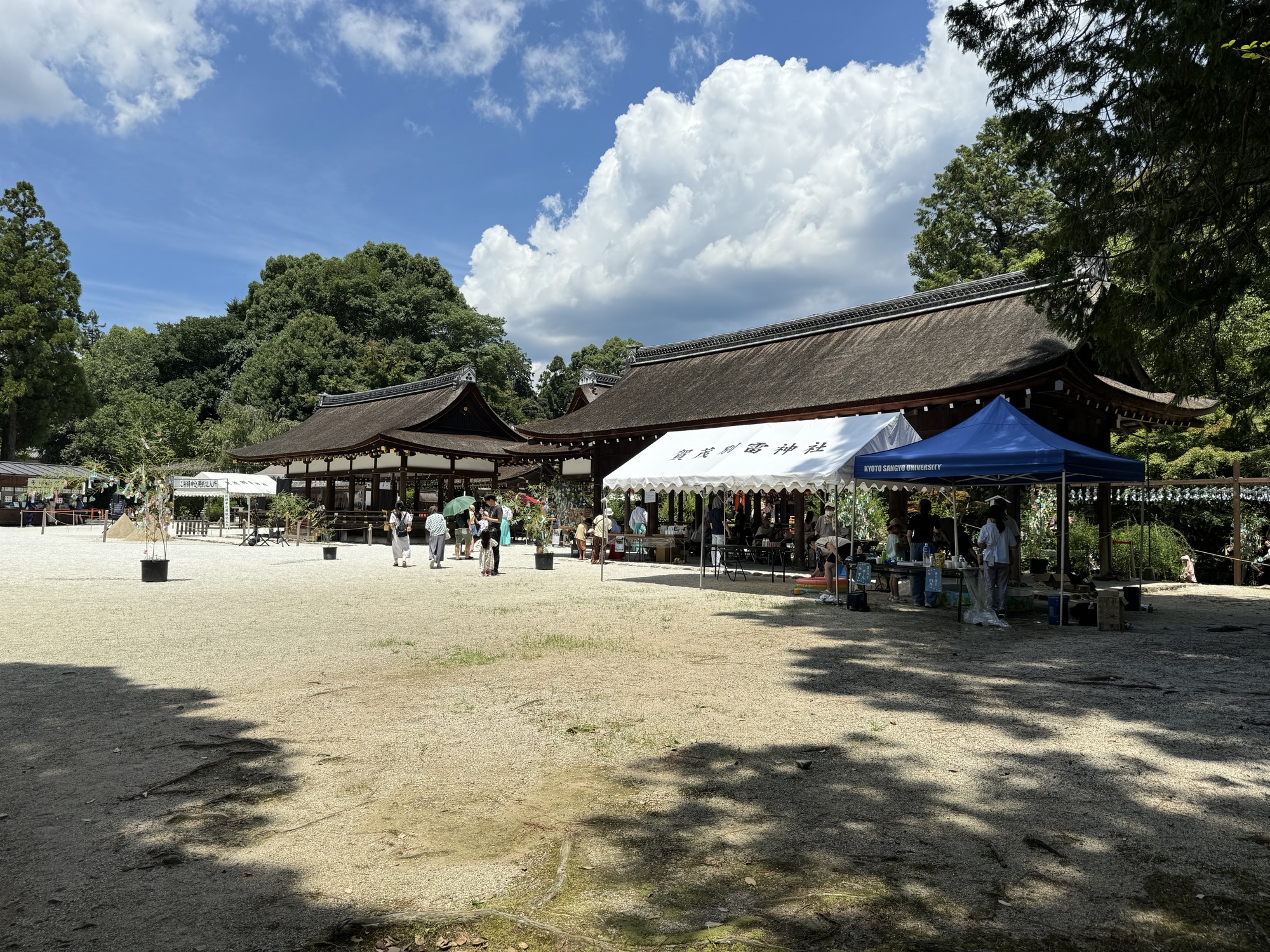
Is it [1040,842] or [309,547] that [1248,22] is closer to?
[1040,842]

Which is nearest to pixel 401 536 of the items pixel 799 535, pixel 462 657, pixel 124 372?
pixel 799 535

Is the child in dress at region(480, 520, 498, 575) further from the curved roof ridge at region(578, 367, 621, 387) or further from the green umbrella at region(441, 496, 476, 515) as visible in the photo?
the curved roof ridge at region(578, 367, 621, 387)

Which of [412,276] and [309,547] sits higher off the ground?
[412,276]

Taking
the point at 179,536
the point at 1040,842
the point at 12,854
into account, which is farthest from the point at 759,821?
the point at 179,536

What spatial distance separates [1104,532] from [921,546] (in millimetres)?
6569

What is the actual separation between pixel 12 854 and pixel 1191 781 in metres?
5.72

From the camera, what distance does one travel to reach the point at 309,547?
2716 cm

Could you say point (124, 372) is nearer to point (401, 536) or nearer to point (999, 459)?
point (401, 536)

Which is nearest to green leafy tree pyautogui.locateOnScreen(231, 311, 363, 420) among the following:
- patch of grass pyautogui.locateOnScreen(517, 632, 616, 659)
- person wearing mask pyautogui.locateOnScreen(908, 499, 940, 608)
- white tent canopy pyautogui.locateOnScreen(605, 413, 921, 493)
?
white tent canopy pyautogui.locateOnScreen(605, 413, 921, 493)

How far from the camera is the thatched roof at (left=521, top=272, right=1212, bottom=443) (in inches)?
638

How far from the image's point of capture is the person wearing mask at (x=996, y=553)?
10.8m

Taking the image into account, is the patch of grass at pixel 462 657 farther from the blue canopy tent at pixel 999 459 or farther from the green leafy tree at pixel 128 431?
the green leafy tree at pixel 128 431

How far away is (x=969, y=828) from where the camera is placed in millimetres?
3887

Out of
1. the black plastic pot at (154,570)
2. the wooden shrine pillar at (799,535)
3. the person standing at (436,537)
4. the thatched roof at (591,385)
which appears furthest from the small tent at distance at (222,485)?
the wooden shrine pillar at (799,535)
